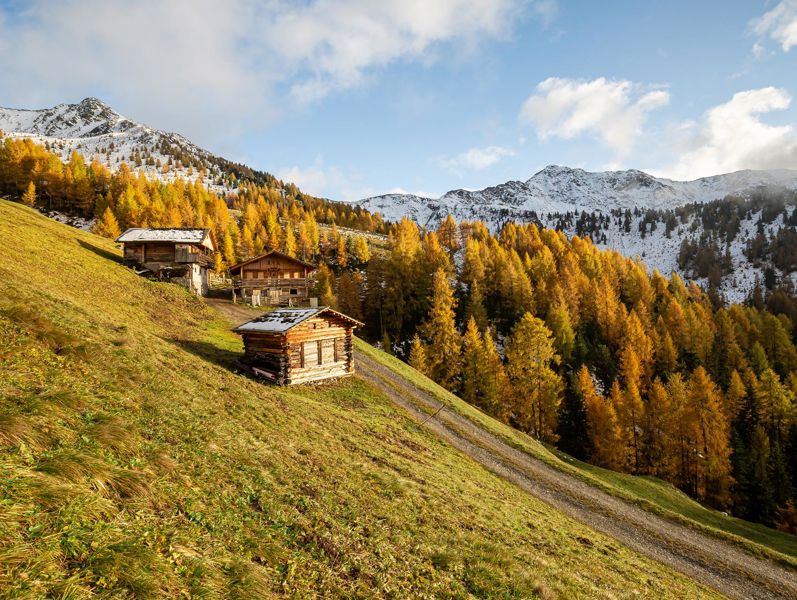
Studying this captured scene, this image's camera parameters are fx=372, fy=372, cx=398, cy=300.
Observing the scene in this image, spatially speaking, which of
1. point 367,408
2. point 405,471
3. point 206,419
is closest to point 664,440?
point 367,408

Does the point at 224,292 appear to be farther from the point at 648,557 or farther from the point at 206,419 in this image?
the point at 648,557

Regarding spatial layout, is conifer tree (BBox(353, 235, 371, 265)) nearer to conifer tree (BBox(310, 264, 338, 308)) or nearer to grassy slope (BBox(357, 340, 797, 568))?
conifer tree (BBox(310, 264, 338, 308))

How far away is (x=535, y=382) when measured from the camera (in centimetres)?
4888

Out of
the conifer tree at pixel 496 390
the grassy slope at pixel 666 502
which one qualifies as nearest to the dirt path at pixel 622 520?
the grassy slope at pixel 666 502

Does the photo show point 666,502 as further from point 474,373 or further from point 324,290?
point 324,290

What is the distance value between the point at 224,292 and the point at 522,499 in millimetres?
54378

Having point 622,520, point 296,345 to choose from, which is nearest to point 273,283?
point 296,345

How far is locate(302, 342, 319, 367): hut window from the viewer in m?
28.3

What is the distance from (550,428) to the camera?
48.3 metres

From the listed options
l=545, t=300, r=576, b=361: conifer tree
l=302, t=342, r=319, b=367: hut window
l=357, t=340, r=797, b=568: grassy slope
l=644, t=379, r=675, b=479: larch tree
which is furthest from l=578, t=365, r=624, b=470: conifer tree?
l=302, t=342, r=319, b=367: hut window

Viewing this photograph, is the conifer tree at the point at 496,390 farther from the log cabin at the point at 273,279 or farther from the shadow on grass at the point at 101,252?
the shadow on grass at the point at 101,252

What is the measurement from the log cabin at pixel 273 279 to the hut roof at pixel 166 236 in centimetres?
793

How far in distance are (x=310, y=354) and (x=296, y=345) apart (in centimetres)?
188

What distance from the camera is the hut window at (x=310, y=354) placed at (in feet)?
92.9
